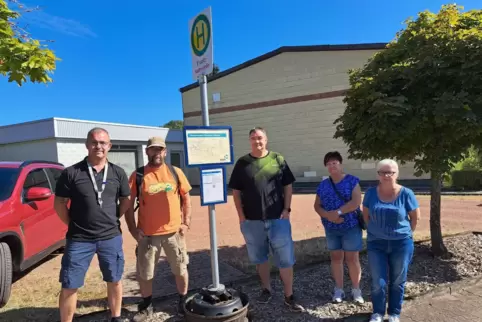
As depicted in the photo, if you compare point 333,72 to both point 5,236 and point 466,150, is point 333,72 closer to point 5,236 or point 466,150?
point 466,150

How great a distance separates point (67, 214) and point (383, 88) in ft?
12.9

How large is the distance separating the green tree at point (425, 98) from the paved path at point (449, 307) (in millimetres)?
1413

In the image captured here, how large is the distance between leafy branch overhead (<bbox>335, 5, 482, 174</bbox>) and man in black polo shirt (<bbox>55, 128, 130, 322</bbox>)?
310 cm

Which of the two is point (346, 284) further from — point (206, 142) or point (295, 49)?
point (295, 49)

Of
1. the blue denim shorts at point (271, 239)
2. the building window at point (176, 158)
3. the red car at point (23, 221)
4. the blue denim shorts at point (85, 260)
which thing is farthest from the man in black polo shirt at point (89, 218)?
the building window at point (176, 158)

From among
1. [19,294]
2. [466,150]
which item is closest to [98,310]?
[19,294]

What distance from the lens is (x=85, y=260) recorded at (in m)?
3.03

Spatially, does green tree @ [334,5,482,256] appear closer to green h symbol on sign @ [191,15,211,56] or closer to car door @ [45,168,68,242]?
green h symbol on sign @ [191,15,211,56]

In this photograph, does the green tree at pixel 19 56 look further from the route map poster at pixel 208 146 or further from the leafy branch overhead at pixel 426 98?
the leafy branch overhead at pixel 426 98

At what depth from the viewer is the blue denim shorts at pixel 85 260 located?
2.95 meters

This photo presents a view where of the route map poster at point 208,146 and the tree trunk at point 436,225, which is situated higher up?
the route map poster at point 208,146

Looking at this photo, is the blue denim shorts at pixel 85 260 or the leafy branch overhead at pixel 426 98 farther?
the leafy branch overhead at pixel 426 98

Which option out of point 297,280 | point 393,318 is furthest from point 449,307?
point 297,280

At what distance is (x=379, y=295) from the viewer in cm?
323
